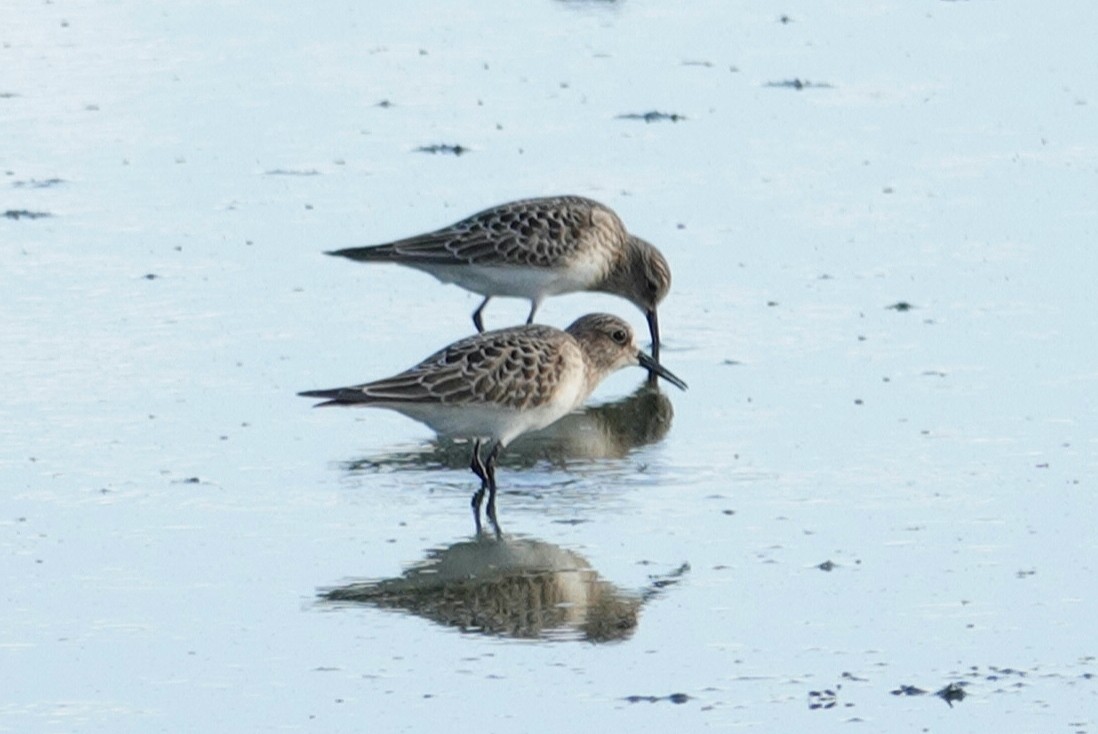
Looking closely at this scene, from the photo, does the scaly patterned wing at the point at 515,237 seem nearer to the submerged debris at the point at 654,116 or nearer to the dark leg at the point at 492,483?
the dark leg at the point at 492,483

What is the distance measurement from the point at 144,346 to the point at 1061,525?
494cm

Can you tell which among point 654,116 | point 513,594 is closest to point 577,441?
point 513,594

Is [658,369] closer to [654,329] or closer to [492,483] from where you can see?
[654,329]

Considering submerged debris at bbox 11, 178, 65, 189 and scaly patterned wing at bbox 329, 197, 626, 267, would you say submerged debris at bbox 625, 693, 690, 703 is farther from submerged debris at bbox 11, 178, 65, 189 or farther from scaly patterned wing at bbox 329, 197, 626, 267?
submerged debris at bbox 11, 178, 65, 189

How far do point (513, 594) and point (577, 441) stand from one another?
2.38m

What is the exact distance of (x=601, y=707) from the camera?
807cm

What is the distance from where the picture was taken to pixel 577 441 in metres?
11.7

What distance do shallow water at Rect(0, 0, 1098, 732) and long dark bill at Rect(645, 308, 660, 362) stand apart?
73 mm

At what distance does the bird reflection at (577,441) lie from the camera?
11219 mm

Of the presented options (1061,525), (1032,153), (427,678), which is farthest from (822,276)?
(427,678)

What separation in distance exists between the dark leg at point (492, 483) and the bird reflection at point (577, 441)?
483 millimetres

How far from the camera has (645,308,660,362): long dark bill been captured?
13.2m

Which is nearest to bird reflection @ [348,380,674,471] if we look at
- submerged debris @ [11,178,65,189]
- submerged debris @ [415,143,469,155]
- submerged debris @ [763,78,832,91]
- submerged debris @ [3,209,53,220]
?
submerged debris @ [3,209,53,220]

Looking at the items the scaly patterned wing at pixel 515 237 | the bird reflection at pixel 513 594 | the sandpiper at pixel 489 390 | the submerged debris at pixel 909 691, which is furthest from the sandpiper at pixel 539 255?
the submerged debris at pixel 909 691
